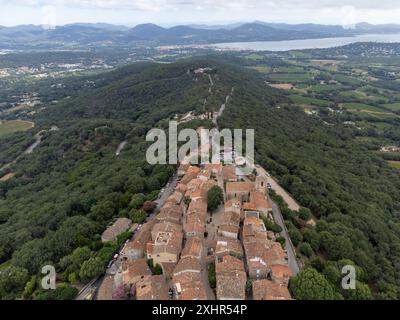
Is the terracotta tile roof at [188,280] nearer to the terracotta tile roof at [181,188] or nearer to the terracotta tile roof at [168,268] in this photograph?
the terracotta tile roof at [168,268]

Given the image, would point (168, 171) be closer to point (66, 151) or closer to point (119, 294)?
point (119, 294)

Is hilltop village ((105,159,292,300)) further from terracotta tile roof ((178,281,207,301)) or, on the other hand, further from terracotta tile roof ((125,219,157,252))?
terracotta tile roof ((125,219,157,252))

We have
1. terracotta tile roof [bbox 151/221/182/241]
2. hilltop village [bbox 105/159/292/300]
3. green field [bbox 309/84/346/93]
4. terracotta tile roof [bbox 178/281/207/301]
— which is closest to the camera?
terracotta tile roof [bbox 178/281/207/301]

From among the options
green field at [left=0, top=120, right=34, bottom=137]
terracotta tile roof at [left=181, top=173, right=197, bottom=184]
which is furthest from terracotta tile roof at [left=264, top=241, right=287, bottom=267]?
green field at [left=0, top=120, right=34, bottom=137]

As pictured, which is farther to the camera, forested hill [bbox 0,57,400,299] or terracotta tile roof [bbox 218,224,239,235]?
forested hill [bbox 0,57,400,299]

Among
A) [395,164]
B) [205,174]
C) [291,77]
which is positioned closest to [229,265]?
[205,174]
